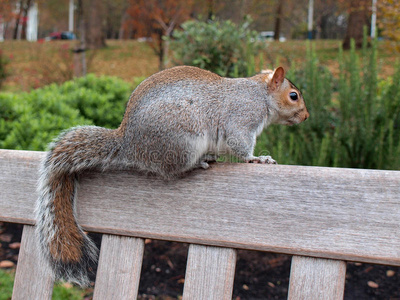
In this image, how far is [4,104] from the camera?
3.00m

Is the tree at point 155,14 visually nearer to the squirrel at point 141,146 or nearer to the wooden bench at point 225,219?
the squirrel at point 141,146

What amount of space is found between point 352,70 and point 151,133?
52.9 inches

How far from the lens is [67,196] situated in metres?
0.97

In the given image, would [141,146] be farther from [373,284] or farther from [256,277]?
[373,284]

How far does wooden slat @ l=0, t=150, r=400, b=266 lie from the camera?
79 centimetres

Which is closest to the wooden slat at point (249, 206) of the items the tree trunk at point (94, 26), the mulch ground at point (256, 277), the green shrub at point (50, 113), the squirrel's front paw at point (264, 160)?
the squirrel's front paw at point (264, 160)

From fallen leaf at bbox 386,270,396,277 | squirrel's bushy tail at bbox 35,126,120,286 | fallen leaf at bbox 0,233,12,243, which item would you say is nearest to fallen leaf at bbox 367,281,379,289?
fallen leaf at bbox 386,270,396,277

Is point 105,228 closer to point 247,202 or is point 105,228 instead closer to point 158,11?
point 247,202

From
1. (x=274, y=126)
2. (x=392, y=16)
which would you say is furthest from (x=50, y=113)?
(x=392, y=16)

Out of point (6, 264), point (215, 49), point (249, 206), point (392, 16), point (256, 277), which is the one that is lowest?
point (6, 264)

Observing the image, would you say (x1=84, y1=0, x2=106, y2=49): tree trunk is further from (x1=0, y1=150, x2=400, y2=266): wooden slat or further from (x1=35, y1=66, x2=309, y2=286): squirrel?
(x1=0, y1=150, x2=400, y2=266): wooden slat

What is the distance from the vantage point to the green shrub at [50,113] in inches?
101

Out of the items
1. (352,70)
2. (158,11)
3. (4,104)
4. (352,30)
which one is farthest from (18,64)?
(352,70)

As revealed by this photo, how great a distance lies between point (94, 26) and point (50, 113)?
40.6 ft
